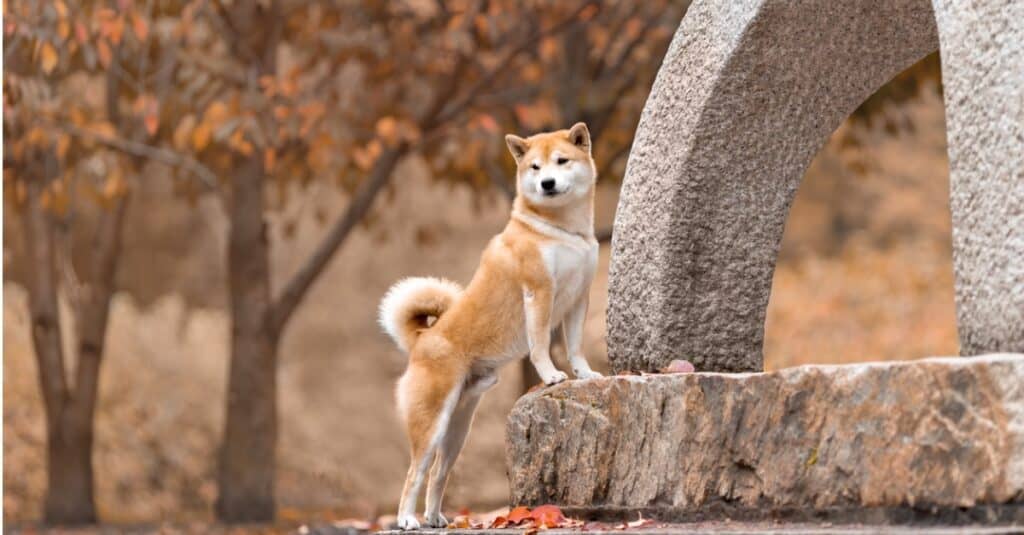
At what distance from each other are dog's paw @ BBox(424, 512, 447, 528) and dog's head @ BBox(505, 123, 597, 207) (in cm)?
112

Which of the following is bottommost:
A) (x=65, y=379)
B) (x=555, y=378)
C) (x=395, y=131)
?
(x=65, y=379)

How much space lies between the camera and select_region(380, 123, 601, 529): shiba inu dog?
4.90 m

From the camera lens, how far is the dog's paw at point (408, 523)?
16.3 ft

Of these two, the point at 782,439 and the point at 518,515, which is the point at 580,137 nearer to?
the point at 518,515

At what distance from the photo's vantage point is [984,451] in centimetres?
359

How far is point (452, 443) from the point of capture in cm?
518

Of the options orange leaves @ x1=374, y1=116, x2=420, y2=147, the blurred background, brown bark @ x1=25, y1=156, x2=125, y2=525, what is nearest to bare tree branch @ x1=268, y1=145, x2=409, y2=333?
the blurred background

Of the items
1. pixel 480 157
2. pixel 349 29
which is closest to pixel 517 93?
pixel 480 157

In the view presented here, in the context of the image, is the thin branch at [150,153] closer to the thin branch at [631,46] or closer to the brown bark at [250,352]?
the brown bark at [250,352]

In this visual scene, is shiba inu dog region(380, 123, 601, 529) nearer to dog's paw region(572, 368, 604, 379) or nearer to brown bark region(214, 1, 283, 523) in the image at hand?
dog's paw region(572, 368, 604, 379)

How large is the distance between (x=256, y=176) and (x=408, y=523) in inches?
275

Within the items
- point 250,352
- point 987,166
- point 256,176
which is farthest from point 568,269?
point 256,176

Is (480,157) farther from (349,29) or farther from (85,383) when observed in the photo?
(85,383)

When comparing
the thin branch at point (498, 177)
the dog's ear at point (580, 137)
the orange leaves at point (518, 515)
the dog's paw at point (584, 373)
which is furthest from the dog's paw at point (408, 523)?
the thin branch at point (498, 177)
